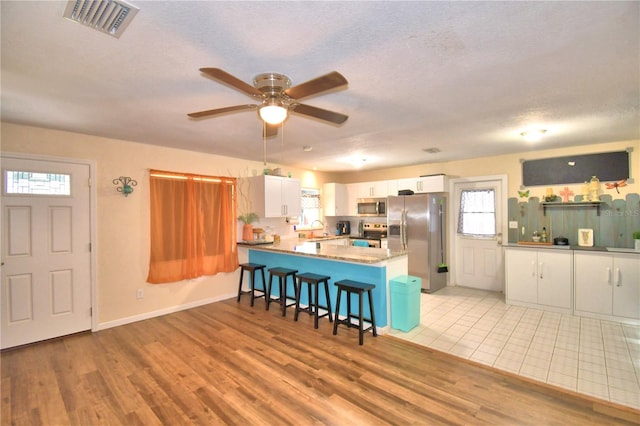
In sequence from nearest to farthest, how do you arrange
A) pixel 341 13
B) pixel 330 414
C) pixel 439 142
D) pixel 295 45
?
pixel 341 13 → pixel 295 45 → pixel 330 414 → pixel 439 142

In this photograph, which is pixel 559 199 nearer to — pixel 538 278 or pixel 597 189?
pixel 597 189

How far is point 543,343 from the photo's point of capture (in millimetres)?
3225

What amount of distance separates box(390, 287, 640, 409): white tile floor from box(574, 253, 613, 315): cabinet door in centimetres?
20

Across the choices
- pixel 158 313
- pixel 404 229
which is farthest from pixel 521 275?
pixel 158 313

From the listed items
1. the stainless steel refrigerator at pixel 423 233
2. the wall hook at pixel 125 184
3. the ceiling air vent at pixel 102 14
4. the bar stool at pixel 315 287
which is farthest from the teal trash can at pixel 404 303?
the wall hook at pixel 125 184

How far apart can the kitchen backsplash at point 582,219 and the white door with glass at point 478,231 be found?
0.88 feet

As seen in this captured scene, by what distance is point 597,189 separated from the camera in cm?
431

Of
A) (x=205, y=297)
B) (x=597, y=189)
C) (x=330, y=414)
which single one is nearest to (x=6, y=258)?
(x=205, y=297)

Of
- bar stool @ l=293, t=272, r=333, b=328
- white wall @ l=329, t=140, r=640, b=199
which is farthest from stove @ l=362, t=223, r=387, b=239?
bar stool @ l=293, t=272, r=333, b=328

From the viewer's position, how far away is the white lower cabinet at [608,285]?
147 inches

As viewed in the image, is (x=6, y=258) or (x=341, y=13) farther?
(x=6, y=258)

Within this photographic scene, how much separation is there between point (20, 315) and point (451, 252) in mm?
6505

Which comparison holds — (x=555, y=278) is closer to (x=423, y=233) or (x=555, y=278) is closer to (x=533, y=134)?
(x=423, y=233)

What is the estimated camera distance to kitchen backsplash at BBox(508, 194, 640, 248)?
4180 mm
